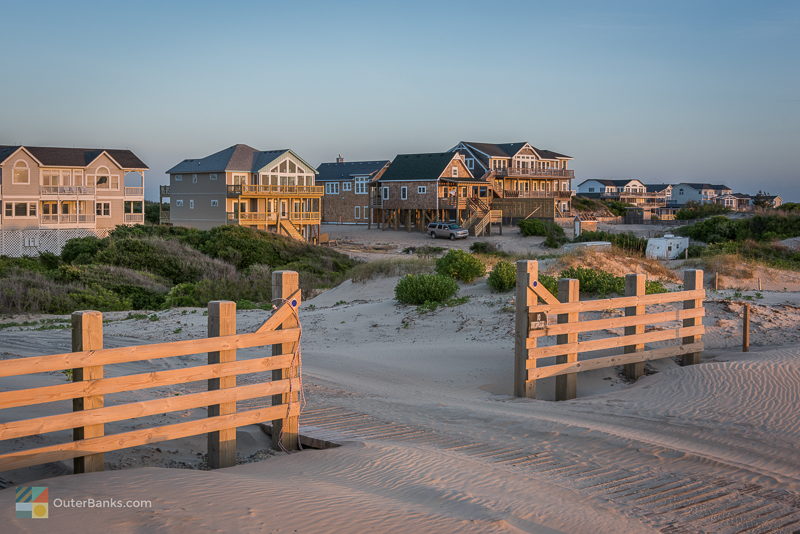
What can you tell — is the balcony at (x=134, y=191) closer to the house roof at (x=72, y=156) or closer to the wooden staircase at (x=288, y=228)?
the house roof at (x=72, y=156)

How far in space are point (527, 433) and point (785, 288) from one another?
22068 millimetres

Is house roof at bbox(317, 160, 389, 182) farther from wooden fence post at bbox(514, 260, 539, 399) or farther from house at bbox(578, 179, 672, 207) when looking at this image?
house at bbox(578, 179, 672, 207)

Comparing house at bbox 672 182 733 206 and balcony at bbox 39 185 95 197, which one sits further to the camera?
house at bbox 672 182 733 206

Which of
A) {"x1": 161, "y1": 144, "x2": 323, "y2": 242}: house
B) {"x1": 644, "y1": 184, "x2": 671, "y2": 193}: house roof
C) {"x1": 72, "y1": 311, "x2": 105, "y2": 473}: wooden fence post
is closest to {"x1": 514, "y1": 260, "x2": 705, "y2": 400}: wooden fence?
{"x1": 72, "y1": 311, "x2": 105, "y2": 473}: wooden fence post

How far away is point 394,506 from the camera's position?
578 centimetres

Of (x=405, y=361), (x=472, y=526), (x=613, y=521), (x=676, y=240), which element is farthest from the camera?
(x=676, y=240)

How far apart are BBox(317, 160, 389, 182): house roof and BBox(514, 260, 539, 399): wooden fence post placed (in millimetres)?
66076

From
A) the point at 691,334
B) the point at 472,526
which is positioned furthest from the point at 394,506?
the point at 691,334

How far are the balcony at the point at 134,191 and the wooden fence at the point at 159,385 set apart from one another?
62.7 metres

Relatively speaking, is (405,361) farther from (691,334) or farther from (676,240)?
(676,240)

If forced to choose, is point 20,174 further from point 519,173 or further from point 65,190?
point 519,173

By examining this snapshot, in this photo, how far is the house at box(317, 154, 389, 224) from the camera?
76.7 meters

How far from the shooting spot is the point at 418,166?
73.6m

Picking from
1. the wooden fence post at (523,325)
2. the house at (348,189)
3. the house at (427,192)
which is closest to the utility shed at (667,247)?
the wooden fence post at (523,325)
